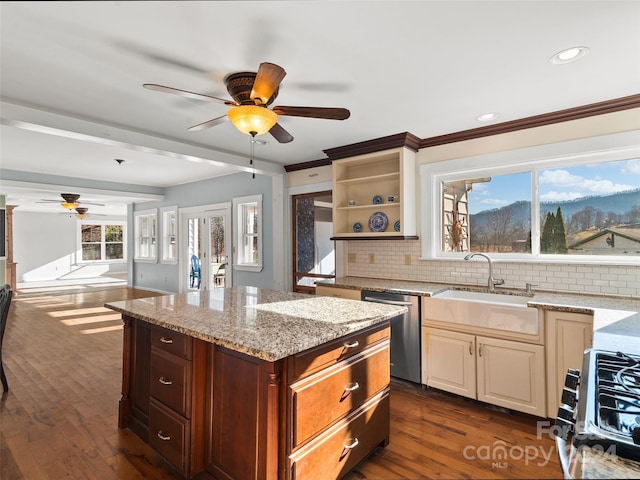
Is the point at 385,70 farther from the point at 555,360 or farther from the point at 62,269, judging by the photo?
the point at 62,269

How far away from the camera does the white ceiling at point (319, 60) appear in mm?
1645

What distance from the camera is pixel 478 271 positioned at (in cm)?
333

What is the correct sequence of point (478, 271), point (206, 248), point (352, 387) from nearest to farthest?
point (352, 387), point (478, 271), point (206, 248)

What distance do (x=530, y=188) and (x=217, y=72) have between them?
9.19ft

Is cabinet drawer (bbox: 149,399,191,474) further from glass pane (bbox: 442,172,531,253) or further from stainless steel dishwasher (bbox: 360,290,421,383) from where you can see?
glass pane (bbox: 442,172,531,253)

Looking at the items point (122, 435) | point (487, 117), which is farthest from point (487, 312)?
point (122, 435)

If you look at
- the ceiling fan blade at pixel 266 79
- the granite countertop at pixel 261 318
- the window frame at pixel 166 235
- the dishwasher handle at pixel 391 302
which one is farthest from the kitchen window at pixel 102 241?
the ceiling fan blade at pixel 266 79

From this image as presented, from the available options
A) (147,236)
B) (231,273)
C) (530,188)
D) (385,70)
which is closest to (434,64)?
(385,70)

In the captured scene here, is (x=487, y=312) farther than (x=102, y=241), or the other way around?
(x=102, y=241)

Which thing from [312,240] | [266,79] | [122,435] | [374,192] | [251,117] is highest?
[266,79]

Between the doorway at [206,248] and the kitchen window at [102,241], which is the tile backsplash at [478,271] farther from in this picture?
the kitchen window at [102,241]

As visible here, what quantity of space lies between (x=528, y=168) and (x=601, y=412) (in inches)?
110

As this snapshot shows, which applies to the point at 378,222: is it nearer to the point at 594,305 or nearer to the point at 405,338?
the point at 405,338

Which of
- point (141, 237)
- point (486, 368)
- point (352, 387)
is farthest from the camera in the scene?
point (141, 237)
